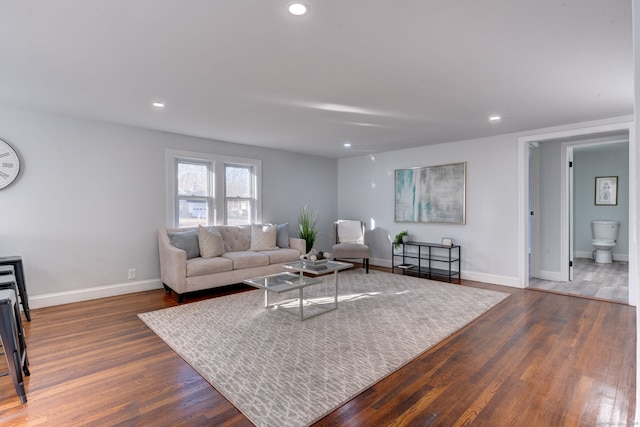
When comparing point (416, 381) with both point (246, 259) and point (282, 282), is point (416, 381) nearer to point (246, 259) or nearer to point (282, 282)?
point (282, 282)

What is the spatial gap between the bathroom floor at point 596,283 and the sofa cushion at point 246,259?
13.2ft

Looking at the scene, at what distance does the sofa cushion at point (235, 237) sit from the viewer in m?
5.05

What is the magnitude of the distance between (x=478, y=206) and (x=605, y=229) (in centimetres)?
365

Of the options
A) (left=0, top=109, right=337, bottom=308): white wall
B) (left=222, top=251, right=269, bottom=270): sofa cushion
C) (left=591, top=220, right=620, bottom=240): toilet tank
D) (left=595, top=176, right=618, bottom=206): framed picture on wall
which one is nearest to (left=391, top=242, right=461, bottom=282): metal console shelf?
(left=222, top=251, right=269, bottom=270): sofa cushion

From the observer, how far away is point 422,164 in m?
5.82

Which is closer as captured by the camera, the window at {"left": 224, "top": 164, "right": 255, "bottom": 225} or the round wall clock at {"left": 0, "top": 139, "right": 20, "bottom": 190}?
the round wall clock at {"left": 0, "top": 139, "right": 20, "bottom": 190}

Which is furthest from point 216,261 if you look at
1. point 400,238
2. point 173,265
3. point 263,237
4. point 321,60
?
point 400,238

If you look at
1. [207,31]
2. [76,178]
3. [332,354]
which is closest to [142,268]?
[76,178]

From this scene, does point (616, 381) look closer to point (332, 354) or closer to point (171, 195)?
point (332, 354)

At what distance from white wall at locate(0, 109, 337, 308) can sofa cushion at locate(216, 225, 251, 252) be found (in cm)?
91

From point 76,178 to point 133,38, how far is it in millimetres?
2729

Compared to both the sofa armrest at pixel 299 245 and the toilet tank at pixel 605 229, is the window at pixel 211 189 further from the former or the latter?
the toilet tank at pixel 605 229

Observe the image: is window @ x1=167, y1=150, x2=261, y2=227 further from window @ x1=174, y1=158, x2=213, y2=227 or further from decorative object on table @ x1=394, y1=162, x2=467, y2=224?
decorative object on table @ x1=394, y1=162, x2=467, y2=224

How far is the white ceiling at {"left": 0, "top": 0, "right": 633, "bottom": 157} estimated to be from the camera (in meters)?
1.82
